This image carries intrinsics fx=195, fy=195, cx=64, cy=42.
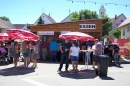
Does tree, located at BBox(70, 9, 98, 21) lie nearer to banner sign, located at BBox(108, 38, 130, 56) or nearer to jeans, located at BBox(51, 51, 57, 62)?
banner sign, located at BBox(108, 38, 130, 56)

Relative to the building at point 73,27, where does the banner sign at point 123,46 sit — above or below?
below

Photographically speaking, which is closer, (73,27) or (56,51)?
(56,51)

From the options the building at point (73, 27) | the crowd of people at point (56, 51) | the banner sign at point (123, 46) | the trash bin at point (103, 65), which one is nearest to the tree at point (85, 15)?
the banner sign at point (123, 46)

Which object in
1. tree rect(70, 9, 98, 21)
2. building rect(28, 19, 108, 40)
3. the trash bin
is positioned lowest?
the trash bin

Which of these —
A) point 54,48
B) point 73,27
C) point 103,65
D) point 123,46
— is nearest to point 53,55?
point 54,48

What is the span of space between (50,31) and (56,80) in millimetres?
9629

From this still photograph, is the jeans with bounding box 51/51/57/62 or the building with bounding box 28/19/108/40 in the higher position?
the building with bounding box 28/19/108/40

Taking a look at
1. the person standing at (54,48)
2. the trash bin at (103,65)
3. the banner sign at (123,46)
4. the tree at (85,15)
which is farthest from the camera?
the tree at (85,15)

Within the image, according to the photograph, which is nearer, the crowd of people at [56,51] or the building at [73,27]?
the crowd of people at [56,51]

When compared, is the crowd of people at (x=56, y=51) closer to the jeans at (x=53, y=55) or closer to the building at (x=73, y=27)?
the jeans at (x=53, y=55)

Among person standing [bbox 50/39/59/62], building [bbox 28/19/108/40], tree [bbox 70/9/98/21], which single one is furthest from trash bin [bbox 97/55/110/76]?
tree [bbox 70/9/98/21]

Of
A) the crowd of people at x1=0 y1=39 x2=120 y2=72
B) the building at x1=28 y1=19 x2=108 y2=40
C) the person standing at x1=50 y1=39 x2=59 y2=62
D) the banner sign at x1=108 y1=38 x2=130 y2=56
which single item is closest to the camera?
the crowd of people at x1=0 y1=39 x2=120 y2=72

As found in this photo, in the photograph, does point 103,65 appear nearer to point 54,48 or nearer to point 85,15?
point 54,48

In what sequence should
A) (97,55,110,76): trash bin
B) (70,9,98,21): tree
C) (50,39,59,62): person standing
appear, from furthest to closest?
(70,9,98,21): tree
(50,39,59,62): person standing
(97,55,110,76): trash bin
